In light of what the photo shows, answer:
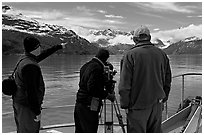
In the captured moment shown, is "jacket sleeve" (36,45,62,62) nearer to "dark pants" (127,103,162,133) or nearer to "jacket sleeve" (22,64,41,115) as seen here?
"jacket sleeve" (22,64,41,115)

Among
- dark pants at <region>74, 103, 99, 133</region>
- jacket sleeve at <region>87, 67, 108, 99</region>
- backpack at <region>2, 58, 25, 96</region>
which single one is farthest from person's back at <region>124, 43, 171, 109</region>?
backpack at <region>2, 58, 25, 96</region>

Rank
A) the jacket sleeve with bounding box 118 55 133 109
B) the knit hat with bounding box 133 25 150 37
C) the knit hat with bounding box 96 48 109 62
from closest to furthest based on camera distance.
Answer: the jacket sleeve with bounding box 118 55 133 109
the knit hat with bounding box 133 25 150 37
the knit hat with bounding box 96 48 109 62

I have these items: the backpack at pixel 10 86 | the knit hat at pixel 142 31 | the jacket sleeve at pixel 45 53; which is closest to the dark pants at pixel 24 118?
the backpack at pixel 10 86

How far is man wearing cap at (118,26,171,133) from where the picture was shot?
2670mm

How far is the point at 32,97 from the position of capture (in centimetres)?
272

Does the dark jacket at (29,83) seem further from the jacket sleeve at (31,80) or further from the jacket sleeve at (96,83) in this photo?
the jacket sleeve at (96,83)

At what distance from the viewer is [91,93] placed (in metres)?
3.12

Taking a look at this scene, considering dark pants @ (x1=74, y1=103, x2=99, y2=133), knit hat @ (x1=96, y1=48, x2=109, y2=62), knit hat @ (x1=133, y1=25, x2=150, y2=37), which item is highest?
knit hat @ (x1=133, y1=25, x2=150, y2=37)

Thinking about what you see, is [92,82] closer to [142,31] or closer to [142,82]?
[142,82]

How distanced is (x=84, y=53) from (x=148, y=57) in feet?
542

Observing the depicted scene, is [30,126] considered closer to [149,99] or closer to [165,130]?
[149,99]

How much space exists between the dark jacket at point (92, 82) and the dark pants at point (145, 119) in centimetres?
48

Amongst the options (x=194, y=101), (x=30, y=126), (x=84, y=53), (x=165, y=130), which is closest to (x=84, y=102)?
(x=30, y=126)

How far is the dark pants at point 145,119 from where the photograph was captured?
275 centimetres
